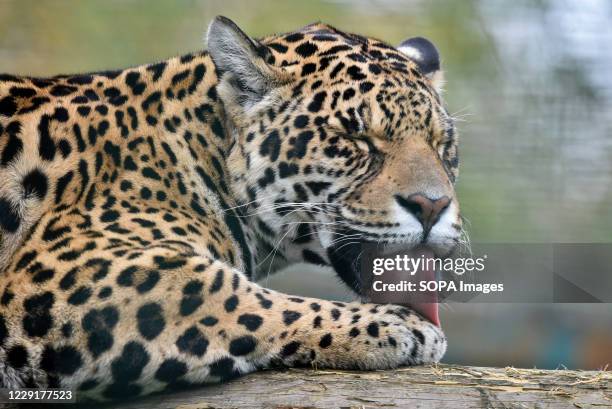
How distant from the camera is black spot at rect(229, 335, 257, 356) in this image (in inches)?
131

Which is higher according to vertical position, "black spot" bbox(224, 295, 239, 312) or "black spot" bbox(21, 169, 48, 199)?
"black spot" bbox(21, 169, 48, 199)

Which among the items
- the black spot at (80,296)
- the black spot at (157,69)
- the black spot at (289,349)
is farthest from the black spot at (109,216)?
the black spot at (289,349)

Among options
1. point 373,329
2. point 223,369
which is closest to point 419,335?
point 373,329

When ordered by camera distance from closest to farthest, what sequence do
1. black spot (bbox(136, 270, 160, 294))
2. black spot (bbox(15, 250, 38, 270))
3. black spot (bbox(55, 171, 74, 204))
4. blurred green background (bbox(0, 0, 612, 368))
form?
1. black spot (bbox(136, 270, 160, 294))
2. black spot (bbox(15, 250, 38, 270))
3. black spot (bbox(55, 171, 74, 204))
4. blurred green background (bbox(0, 0, 612, 368))

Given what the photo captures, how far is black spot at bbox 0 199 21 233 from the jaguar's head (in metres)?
0.97

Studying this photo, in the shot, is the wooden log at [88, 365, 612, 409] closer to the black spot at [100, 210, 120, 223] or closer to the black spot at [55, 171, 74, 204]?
the black spot at [100, 210, 120, 223]

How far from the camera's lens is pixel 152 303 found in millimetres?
3381

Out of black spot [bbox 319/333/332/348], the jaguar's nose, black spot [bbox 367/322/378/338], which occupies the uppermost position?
the jaguar's nose

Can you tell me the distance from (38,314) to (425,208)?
1587 millimetres

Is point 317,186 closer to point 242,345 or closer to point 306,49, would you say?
point 306,49

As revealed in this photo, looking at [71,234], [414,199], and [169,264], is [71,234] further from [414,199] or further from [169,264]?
[414,199]

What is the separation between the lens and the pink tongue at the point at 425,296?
3668mm

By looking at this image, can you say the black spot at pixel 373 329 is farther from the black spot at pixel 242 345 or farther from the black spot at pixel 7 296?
the black spot at pixel 7 296

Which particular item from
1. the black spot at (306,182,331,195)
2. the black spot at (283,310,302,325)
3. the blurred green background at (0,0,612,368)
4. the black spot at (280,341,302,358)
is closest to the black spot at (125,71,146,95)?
the black spot at (306,182,331,195)
